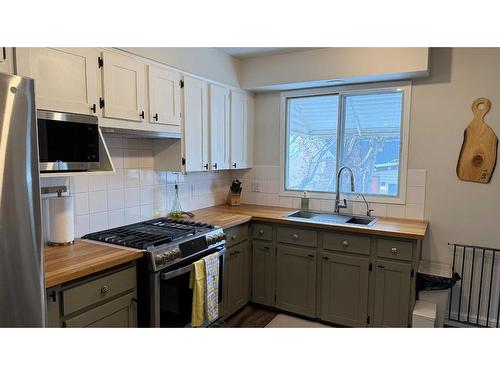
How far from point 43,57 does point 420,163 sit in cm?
293

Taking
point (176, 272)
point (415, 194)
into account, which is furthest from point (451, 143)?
point (176, 272)

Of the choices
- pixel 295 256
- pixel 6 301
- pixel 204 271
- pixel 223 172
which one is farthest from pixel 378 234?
pixel 6 301

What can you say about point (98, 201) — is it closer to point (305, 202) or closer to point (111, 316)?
point (111, 316)

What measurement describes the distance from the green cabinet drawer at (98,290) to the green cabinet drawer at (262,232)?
137 cm

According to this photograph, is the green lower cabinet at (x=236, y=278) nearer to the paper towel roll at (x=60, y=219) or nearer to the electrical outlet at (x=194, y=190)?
the electrical outlet at (x=194, y=190)

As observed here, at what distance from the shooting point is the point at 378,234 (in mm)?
2602

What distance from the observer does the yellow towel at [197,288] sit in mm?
A: 2326

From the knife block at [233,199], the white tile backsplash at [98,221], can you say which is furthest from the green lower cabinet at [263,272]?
the white tile backsplash at [98,221]

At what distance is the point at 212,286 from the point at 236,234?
0.60 meters

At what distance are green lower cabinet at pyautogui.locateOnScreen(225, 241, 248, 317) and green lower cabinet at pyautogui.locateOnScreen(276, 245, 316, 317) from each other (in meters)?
0.31

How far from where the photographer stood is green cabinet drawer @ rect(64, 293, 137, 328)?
171 centimetres

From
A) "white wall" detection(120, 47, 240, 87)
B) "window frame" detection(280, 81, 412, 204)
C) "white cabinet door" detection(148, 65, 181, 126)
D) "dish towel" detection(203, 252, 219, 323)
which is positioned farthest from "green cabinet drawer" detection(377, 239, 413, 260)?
"white wall" detection(120, 47, 240, 87)

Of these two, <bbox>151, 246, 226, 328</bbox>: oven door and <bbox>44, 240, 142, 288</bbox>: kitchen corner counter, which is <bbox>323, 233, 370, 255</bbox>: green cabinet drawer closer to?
<bbox>151, 246, 226, 328</bbox>: oven door
